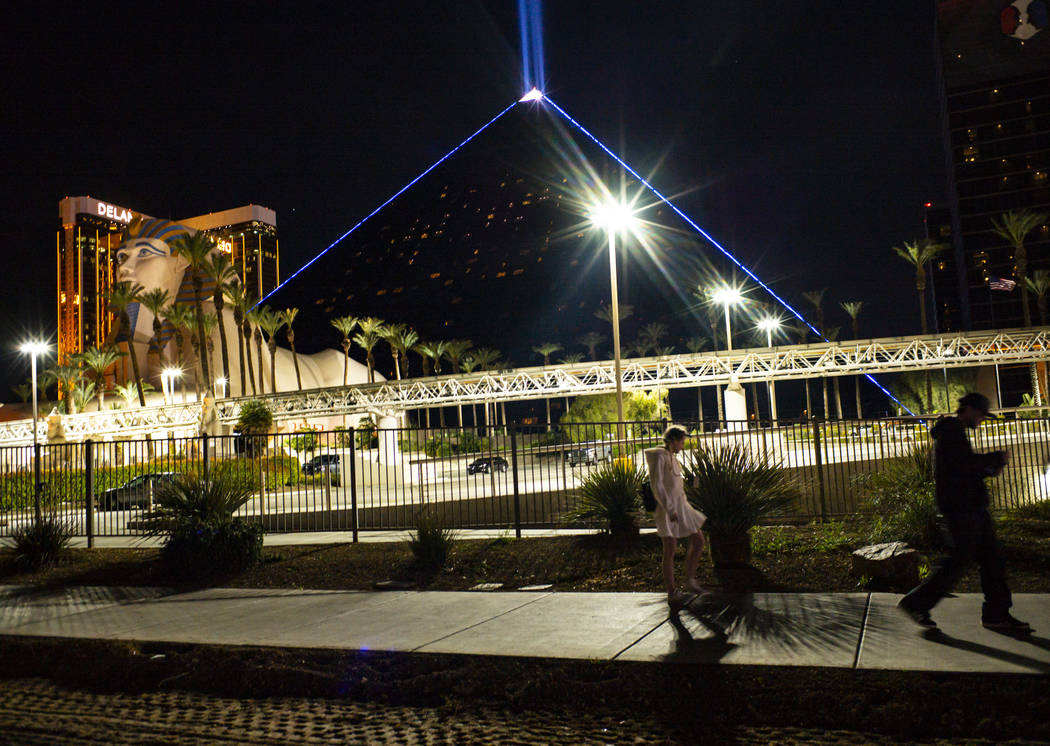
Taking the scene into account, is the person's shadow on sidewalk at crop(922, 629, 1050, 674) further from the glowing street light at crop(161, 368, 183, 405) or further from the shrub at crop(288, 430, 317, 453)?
the glowing street light at crop(161, 368, 183, 405)

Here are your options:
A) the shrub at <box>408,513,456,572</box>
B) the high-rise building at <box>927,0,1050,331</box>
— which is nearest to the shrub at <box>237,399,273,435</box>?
the shrub at <box>408,513,456,572</box>

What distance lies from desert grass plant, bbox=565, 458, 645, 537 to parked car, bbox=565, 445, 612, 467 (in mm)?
937

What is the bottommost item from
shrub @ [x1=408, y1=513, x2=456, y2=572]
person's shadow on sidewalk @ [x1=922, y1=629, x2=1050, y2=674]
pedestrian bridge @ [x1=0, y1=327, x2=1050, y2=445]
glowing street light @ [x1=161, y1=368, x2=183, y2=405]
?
person's shadow on sidewalk @ [x1=922, y1=629, x2=1050, y2=674]

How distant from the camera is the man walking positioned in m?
5.92

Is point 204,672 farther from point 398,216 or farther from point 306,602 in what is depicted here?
point 398,216

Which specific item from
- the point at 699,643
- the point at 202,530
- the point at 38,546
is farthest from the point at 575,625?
the point at 38,546

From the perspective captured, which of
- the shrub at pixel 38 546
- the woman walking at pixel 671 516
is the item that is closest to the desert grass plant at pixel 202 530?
the shrub at pixel 38 546

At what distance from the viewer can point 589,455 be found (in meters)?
12.6

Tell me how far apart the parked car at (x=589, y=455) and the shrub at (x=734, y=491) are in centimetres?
276

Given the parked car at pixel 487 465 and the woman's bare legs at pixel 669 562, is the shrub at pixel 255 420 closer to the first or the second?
the parked car at pixel 487 465

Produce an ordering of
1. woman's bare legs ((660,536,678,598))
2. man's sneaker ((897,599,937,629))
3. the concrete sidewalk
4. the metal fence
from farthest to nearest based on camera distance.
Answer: the metal fence < woman's bare legs ((660,536,678,598)) < man's sneaker ((897,599,937,629)) < the concrete sidewalk

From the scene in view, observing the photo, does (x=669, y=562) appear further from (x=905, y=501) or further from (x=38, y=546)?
(x=38, y=546)

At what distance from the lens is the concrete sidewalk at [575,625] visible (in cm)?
561

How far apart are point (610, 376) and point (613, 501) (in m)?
49.2
